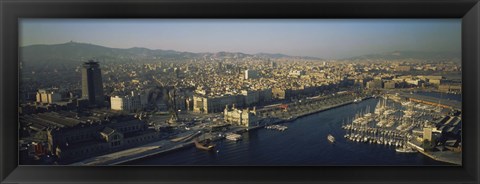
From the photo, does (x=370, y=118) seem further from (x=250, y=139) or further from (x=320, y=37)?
(x=250, y=139)

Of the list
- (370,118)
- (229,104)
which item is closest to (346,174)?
(370,118)

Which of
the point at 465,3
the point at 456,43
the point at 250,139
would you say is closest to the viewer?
the point at 465,3

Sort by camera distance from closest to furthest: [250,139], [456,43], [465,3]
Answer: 1. [465,3]
2. [456,43]
3. [250,139]

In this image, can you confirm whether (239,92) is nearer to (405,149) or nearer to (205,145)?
(205,145)

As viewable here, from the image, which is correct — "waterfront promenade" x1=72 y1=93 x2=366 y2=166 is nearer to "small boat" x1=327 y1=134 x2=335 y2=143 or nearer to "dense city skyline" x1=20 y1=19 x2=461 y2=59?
"small boat" x1=327 y1=134 x2=335 y2=143

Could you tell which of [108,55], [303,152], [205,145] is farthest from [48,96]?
[303,152]

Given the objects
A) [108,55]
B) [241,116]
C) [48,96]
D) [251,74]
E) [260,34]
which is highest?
[260,34]

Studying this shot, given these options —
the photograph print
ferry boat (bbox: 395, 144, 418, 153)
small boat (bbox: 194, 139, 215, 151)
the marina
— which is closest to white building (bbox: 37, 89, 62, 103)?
the photograph print
